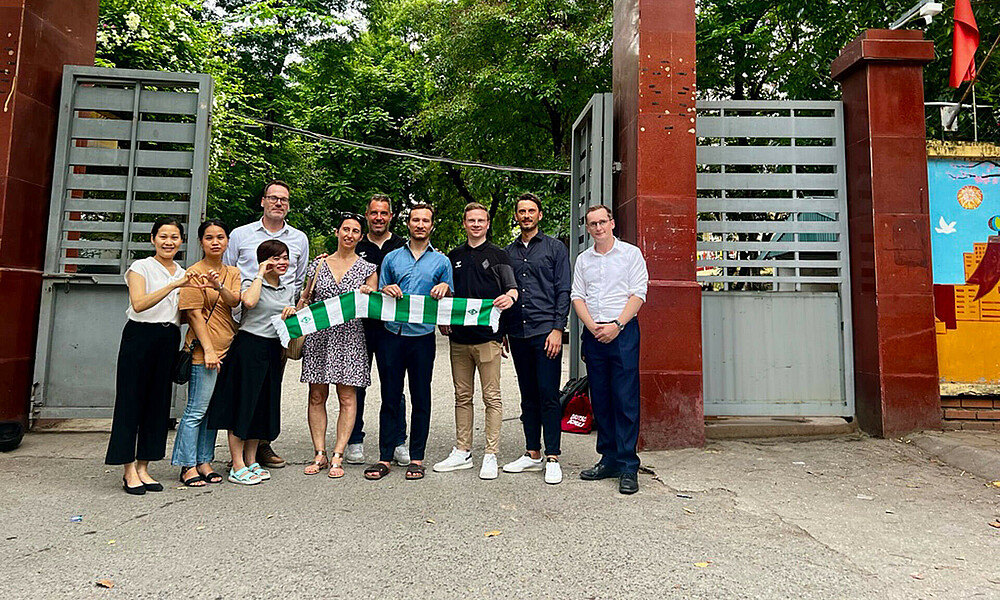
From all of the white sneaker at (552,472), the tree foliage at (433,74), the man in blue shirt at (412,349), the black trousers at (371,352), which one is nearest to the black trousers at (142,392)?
the black trousers at (371,352)

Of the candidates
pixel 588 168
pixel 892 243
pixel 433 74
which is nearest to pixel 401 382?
pixel 588 168

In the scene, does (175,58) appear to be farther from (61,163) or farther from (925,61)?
(925,61)

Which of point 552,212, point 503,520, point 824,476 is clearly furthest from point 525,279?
point 552,212

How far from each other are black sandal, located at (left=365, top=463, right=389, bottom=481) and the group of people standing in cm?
1

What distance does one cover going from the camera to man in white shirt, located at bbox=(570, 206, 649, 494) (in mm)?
4859

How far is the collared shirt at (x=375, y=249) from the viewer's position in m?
5.57

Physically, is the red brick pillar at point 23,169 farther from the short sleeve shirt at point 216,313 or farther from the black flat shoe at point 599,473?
the black flat shoe at point 599,473

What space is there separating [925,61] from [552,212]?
10.6 m

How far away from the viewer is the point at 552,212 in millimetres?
16547

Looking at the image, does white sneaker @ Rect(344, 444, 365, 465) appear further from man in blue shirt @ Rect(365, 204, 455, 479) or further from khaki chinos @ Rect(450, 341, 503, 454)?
khaki chinos @ Rect(450, 341, 503, 454)

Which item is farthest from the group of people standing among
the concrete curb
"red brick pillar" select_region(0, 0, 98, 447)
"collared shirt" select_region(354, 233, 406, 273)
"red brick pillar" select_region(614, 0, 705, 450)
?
the concrete curb

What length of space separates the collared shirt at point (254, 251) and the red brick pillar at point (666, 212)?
9.47 feet

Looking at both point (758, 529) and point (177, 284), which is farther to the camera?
point (177, 284)

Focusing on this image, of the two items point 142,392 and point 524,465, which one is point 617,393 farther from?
point 142,392
